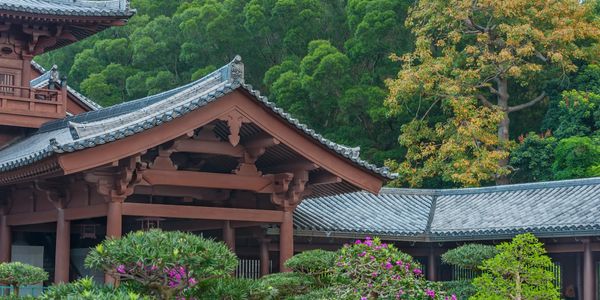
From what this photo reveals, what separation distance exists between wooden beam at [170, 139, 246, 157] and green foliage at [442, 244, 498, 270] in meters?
5.05

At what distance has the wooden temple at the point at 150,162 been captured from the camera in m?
16.8

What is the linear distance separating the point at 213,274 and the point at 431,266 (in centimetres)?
1205

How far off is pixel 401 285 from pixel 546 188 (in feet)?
36.9

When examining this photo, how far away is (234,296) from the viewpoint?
1288cm


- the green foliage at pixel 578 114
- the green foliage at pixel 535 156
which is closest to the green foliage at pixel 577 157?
the green foliage at pixel 535 156

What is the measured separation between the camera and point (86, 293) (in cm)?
1007

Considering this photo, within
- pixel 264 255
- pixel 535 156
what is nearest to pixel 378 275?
pixel 264 255

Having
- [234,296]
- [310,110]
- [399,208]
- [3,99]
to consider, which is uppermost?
[310,110]

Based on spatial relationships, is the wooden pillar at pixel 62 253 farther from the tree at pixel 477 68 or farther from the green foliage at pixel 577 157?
the green foliage at pixel 577 157

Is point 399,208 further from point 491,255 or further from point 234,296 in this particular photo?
point 234,296

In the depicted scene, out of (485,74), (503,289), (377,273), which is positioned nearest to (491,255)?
(503,289)

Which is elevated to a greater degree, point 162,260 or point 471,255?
point 471,255

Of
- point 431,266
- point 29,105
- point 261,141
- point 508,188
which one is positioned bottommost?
point 431,266

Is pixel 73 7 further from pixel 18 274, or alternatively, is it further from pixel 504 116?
pixel 504 116
